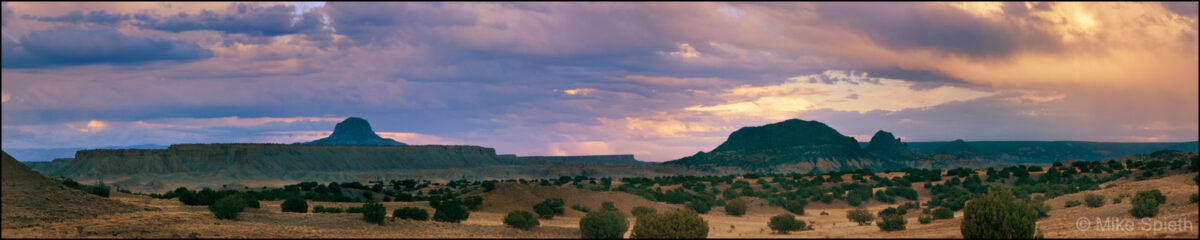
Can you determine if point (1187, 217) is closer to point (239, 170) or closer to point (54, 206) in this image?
point (54, 206)

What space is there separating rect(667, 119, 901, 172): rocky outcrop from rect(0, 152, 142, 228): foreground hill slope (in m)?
127

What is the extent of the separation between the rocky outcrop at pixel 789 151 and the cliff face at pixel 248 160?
219ft

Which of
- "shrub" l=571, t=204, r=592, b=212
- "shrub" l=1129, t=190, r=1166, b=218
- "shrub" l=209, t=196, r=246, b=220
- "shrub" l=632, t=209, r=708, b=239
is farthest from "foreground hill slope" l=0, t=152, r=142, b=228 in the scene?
"shrub" l=1129, t=190, r=1166, b=218

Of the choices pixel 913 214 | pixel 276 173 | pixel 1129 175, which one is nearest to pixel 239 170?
pixel 276 173

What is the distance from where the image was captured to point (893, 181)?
69.7 meters

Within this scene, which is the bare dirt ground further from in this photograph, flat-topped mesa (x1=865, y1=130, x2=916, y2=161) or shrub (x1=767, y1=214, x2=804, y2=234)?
flat-topped mesa (x1=865, y1=130, x2=916, y2=161)

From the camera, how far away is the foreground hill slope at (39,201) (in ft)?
89.5

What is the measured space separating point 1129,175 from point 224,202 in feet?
216

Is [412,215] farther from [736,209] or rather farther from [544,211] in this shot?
[736,209]

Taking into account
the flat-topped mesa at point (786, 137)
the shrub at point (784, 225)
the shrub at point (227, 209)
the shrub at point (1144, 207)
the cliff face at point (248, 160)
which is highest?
the flat-topped mesa at point (786, 137)

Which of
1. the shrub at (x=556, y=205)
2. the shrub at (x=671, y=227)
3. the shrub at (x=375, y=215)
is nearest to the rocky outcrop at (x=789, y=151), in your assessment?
the shrub at (x=556, y=205)

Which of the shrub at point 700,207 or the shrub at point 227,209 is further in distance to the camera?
the shrub at point 700,207

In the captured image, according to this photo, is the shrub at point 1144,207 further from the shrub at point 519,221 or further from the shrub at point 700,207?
the shrub at point 519,221

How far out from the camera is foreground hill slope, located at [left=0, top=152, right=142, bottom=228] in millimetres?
27281
